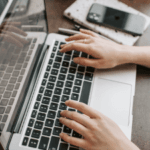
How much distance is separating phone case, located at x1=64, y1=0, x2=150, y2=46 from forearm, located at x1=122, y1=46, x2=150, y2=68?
49 millimetres

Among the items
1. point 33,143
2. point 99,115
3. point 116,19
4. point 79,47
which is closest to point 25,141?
point 33,143

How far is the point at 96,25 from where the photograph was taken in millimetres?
592

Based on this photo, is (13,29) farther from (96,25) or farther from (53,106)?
(96,25)

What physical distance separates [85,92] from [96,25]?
30cm

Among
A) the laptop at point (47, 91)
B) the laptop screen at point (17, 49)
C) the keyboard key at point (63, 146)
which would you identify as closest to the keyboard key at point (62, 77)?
the laptop at point (47, 91)

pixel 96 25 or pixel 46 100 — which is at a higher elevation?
pixel 96 25

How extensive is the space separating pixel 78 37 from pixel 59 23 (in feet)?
0.48

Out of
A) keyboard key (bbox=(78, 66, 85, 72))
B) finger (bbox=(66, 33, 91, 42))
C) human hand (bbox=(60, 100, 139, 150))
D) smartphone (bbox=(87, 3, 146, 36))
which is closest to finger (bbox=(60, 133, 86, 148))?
human hand (bbox=(60, 100, 139, 150))

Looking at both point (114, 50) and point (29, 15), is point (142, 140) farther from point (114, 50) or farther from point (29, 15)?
point (29, 15)

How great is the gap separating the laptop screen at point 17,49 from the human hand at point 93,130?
15 centimetres

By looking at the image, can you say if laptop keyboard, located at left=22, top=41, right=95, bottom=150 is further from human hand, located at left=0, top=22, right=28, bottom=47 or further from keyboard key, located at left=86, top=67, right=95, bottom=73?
human hand, located at left=0, top=22, right=28, bottom=47

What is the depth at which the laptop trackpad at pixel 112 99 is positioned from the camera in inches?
17.9

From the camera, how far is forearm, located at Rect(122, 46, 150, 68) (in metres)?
0.51

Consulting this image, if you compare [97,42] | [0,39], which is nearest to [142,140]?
[97,42]
